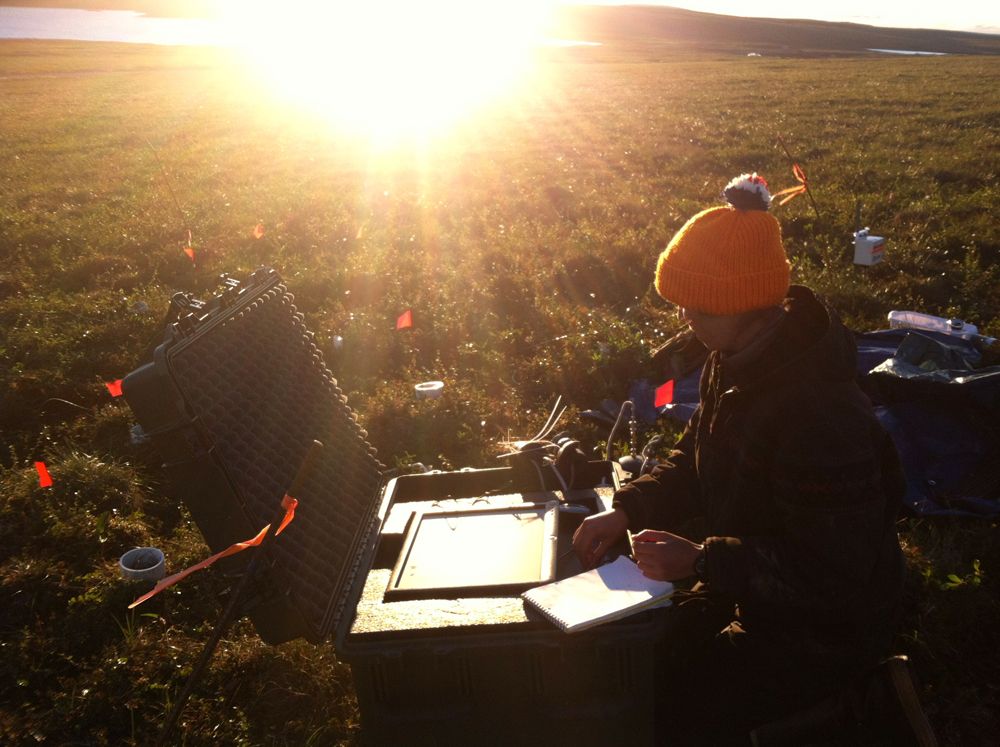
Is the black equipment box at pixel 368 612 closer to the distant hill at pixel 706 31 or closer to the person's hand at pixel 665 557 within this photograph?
the person's hand at pixel 665 557

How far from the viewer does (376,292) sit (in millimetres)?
8469

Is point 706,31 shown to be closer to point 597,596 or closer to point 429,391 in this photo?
point 429,391

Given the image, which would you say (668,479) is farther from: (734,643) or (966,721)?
(966,721)

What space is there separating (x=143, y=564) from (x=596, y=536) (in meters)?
2.79

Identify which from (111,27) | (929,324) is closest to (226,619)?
(929,324)

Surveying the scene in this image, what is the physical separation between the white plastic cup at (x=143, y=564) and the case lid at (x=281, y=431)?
5.17 ft

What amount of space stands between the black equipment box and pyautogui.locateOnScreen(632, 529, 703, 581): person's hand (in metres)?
0.19

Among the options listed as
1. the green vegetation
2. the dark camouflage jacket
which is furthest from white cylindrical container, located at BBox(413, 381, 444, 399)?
the dark camouflage jacket

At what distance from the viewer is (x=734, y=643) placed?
2770 mm

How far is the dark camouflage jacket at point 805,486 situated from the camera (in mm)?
2334

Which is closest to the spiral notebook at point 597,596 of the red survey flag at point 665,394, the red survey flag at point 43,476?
the red survey flag at point 665,394

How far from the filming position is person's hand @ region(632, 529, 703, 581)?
2.50 metres

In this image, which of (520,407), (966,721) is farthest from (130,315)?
(966,721)

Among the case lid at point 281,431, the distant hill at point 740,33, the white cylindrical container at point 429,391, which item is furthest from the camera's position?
the distant hill at point 740,33
